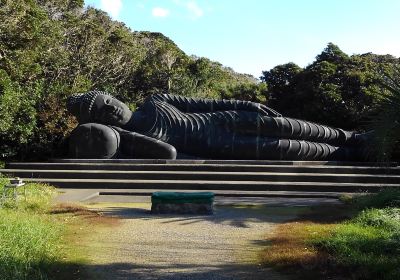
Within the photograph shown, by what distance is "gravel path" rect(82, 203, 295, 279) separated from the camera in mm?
5023

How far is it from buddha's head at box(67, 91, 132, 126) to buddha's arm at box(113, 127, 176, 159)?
0.38m

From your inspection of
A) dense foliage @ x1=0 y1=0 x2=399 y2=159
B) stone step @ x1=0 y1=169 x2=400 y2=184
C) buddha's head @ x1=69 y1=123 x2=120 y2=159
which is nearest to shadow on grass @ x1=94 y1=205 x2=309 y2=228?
dense foliage @ x1=0 y1=0 x2=399 y2=159

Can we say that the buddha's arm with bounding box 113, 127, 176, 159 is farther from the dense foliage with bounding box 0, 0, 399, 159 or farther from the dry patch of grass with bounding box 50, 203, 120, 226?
the dry patch of grass with bounding box 50, 203, 120, 226

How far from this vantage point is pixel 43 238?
232 inches

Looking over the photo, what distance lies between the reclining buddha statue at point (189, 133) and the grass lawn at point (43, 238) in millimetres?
4401

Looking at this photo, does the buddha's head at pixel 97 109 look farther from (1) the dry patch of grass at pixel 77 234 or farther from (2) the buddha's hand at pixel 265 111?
(1) the dry patch of grass at pixel 77 234

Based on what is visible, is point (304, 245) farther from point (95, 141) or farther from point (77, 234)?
point (95, 141)

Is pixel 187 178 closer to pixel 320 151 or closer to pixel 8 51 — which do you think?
pixel 320 151

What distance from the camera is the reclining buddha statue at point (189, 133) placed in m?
13.2

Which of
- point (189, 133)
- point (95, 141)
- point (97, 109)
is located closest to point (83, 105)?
point (97, 109)

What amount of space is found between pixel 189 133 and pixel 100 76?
1304 cm

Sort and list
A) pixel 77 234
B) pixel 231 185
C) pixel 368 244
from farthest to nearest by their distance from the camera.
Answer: pixel 231 185 → pixel 77 234 → pixel 368 244

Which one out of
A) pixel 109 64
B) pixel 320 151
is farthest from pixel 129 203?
pixel 109 64

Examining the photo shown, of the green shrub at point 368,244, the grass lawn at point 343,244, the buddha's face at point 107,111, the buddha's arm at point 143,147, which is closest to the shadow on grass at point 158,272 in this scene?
the grass lawn at point 343,244
